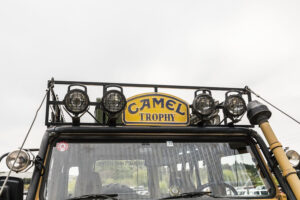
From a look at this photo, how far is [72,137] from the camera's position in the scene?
3.01 meters

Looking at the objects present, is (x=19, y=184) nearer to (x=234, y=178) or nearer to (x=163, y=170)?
(x=163, y=170)

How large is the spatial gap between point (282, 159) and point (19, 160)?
243cm

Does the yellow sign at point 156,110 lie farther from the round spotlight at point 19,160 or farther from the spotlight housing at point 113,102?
the round spotlight at point 19,160

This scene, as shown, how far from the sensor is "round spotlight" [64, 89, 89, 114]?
3037 mm

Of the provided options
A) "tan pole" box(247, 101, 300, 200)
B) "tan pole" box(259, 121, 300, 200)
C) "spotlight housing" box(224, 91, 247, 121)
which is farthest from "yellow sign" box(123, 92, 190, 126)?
"tan pole" box(259, 121, 300, 200)

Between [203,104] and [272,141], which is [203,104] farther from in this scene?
[272,141]

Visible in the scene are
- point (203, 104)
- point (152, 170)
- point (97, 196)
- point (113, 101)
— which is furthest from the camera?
point (203, 104)

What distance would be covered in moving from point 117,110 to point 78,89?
433 mm

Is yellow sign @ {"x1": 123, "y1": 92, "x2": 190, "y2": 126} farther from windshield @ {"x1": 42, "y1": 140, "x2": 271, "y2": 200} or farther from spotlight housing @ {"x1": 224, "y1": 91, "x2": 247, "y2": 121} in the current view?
spotlight housing @ {"x1": 224, "y1": 91, "x2": 247, "y2": 121}

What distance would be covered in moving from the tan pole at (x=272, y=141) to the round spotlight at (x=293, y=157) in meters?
0.30

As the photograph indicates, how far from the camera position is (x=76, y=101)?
3.06m

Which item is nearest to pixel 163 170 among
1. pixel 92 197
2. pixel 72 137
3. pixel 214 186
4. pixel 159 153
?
pixel 159 153

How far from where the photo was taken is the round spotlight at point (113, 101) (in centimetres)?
308

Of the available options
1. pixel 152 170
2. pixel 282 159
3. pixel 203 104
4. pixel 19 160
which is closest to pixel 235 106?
pixel 203 104
